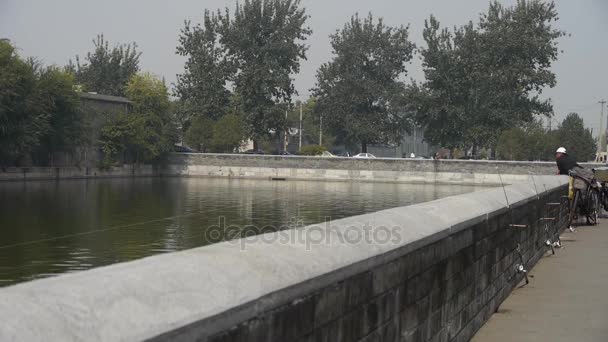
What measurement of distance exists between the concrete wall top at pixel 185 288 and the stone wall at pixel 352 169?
68.0 metres

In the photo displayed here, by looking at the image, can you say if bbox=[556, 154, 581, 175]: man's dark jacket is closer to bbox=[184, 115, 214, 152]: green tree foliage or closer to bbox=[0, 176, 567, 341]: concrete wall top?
bbox=[0, 176, 567, 341]: concrete wall top

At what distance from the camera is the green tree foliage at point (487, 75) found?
80.9 metres

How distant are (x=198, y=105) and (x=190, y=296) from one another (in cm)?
8614

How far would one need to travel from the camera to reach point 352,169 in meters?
76.5

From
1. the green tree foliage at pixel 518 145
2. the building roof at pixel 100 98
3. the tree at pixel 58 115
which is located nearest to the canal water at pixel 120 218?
the tree at pixel 58 115

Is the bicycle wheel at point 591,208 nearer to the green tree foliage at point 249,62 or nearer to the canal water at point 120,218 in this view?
the canal water at point 120,218

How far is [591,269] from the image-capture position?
1268 centimetres

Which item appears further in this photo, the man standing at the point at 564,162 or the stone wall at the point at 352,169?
the stone wall at the point at 352,169

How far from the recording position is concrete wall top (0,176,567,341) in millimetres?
2420

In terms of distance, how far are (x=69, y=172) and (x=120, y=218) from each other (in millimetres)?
32836

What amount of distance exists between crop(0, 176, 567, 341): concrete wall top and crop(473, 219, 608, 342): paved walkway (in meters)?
3.86

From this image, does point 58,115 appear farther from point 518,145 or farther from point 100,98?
point 518,145

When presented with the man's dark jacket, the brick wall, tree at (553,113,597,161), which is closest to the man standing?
the man's dark jacket

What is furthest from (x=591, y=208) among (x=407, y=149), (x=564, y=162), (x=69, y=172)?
(x=407, y=149)
